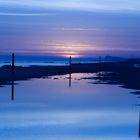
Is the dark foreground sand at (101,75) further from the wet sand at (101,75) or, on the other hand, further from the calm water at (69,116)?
the calm water at (69,116)

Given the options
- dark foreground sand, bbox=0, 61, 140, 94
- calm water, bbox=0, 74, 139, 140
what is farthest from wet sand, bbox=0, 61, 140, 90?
calm water, bbox=0, 74, 139, 140

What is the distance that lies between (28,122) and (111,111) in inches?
199

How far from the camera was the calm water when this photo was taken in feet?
55.7

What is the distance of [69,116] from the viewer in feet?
69.1

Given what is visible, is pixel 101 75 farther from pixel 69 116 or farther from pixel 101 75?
pixel 69 116

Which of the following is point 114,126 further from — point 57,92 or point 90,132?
point 57,92

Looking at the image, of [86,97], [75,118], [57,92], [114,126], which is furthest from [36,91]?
[114,126]

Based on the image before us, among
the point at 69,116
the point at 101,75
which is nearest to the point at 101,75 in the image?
the point at 101,75

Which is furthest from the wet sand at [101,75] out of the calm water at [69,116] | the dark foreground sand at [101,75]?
the calm water at [69,116]

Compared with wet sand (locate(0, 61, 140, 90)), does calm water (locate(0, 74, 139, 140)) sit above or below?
below

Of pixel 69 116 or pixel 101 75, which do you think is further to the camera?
pixel 101 75

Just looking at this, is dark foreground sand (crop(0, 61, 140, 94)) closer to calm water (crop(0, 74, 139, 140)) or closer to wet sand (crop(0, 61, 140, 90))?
wet sand (crop(0, 61, 140, 90))

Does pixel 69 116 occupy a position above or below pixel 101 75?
below

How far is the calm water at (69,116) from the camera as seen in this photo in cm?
1697
